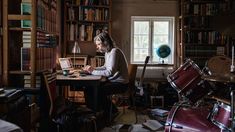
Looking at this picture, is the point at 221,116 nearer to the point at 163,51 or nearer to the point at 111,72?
the point at 111,72

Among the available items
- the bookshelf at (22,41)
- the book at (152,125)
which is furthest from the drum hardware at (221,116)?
the bookshelf at (22,41)

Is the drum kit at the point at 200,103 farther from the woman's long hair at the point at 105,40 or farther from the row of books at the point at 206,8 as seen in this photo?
the row of books at the point at 206,8

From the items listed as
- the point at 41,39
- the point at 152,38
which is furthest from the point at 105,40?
the point at 152,38

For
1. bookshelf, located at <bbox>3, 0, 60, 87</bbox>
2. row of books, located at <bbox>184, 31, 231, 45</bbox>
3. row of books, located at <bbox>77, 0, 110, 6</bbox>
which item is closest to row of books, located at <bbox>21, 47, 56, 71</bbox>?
bookshelf, located at <bbox>3, 0, 60, 87</bbox>

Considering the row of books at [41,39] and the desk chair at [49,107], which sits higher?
the row of books at [41,39]

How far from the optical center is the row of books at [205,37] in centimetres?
589

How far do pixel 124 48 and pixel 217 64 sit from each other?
8.27ft

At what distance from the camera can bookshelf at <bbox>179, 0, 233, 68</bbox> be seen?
5.83 m

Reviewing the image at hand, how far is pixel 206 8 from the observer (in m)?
5.85

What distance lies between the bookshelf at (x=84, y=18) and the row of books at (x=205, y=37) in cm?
142

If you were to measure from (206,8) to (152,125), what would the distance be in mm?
2626

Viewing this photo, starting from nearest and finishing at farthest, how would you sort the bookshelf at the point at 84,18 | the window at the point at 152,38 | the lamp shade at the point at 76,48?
the lamp shade at the point at 76,48 → the bookshelf at the point at 84,18 → the window at the point at 152,38

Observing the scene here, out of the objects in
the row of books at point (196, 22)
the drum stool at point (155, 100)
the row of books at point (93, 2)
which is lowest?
the drum stool at point (155, 100)

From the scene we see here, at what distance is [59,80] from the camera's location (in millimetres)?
4035
